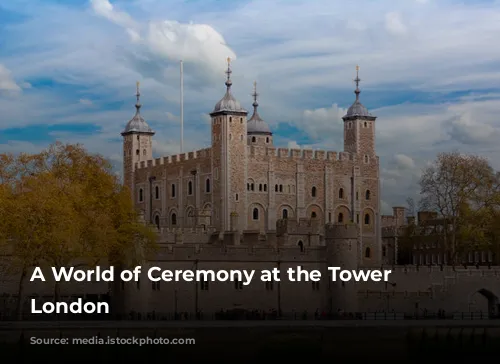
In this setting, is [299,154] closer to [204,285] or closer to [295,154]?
[295,154]

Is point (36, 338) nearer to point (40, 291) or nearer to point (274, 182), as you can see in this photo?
point (40, 291)

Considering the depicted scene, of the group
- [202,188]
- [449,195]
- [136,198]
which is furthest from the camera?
[136,198]

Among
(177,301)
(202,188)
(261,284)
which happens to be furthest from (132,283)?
(202,188)

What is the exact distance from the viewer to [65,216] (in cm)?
6781

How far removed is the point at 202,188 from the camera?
395 ft

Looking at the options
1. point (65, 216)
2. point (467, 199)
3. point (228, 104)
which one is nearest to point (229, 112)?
point (228, 104)

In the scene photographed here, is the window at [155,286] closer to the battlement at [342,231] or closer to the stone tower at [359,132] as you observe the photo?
the battlement at [342,231]

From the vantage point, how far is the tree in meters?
101

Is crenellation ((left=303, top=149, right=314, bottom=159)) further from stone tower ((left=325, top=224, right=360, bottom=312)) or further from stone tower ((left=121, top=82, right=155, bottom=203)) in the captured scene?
stone tower ((left=325, top=224, right=360, bottom=312))

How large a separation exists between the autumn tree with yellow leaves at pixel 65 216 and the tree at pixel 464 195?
30247 mm

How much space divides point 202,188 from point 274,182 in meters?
6.66

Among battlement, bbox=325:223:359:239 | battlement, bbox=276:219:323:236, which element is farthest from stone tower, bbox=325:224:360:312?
battlement, bbox=276:219:323:236

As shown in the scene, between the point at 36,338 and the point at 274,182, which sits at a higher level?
the point at 274,182

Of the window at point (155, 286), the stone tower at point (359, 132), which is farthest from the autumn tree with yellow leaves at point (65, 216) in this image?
the stone tower at point (359, 132)
